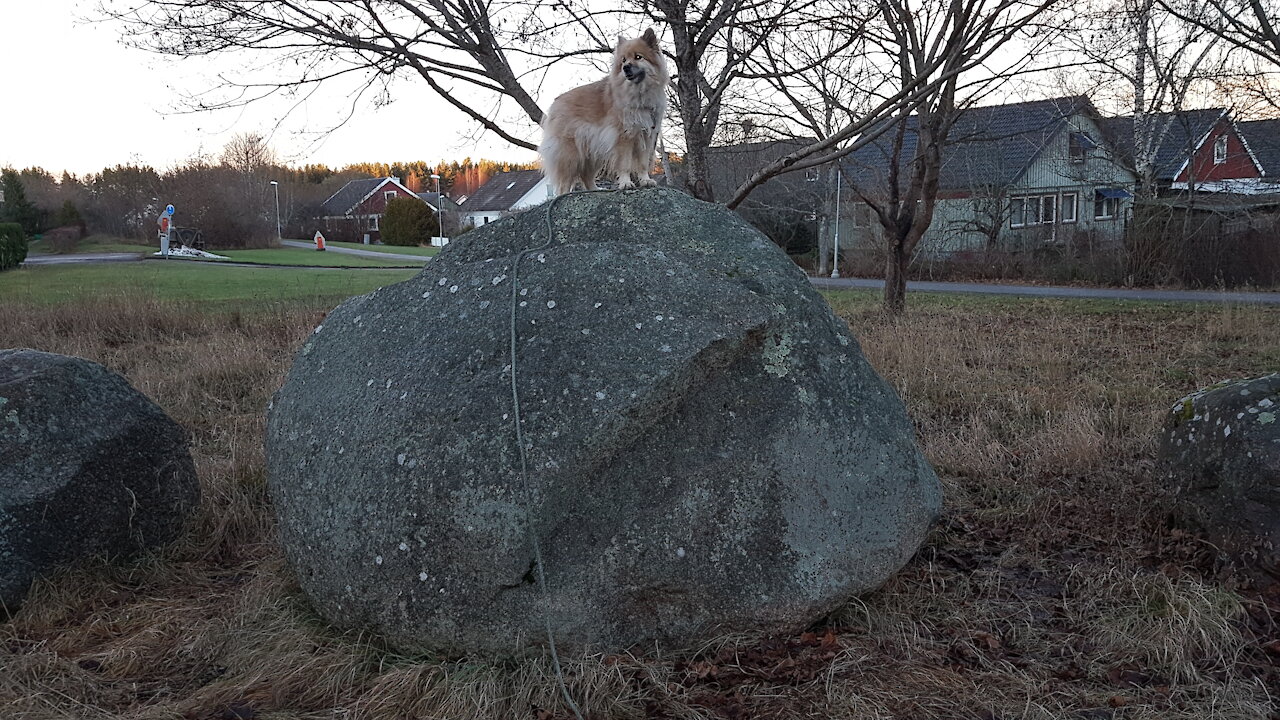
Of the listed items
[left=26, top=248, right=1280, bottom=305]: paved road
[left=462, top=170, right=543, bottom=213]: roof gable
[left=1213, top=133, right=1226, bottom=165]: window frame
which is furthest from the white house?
[left=1213, top=133, right=1226, bottom=165]: window frame

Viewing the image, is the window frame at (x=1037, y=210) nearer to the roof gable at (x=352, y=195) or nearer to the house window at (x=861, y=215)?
the house window at (x=861, y=215)

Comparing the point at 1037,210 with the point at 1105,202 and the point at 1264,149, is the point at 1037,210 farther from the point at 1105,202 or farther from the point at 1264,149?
the point at 1264,149

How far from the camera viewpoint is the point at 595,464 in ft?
12.4

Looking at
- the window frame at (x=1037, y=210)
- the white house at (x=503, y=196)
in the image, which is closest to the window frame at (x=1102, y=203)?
the window frame at (x=1037, y=210)

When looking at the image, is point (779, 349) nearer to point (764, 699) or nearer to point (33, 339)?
point (764, 699)

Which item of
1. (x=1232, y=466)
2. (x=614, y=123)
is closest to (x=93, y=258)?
(x=614, y=123)

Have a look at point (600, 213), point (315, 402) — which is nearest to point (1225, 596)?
point (600, 213)

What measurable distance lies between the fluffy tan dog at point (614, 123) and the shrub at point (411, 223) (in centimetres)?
5797

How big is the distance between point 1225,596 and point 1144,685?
90cm

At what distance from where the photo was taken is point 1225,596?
13.6 feet

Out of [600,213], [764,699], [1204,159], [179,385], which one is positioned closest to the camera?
[764,699]

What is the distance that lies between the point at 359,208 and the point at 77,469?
74.0m

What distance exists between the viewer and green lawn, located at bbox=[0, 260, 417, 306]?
17.9 m

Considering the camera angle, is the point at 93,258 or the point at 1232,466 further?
the point at 93,258
